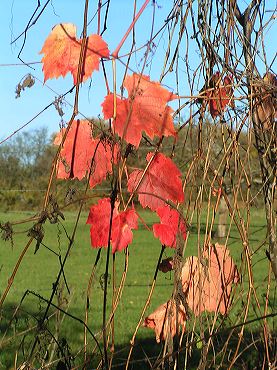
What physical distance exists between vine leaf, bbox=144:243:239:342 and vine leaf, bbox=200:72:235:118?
30cm

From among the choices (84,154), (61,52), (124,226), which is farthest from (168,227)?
(61,52)

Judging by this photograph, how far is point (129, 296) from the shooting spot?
855cm

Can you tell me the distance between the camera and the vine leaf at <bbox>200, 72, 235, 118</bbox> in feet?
4.43

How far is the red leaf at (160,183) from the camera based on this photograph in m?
1.20

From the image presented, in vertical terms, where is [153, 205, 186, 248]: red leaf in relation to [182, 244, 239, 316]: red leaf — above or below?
above

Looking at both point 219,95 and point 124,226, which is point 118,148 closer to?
point 124,226

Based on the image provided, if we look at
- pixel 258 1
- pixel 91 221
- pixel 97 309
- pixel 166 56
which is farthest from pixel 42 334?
pixel 97 309

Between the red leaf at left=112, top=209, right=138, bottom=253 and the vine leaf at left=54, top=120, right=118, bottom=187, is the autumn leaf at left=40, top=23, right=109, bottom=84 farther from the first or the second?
the red leaf at left=112, top=209, right=138, bottom=253

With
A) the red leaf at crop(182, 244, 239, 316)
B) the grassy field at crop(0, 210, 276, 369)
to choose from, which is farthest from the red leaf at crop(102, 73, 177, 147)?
the red leaf at crop(182, 244, 239, 316)

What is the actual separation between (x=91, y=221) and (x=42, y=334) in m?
0.38

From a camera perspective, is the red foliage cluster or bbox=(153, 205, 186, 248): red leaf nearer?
the red foliage cluster

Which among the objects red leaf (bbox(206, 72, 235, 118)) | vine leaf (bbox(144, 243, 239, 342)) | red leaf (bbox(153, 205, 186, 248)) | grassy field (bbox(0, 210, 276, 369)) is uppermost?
red leaf (bbox(206, 72, 235, 118))

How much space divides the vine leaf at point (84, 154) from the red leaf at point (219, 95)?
27 centimetres

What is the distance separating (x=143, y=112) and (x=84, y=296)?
2.50 feet
